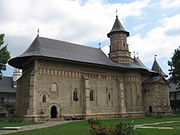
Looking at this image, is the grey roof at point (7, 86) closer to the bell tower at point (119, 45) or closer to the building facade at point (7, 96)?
the building facade at point (7, 96)

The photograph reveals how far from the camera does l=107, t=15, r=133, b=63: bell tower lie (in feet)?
119

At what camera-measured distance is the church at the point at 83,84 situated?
85.7 feet

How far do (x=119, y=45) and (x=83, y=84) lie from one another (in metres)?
11.9

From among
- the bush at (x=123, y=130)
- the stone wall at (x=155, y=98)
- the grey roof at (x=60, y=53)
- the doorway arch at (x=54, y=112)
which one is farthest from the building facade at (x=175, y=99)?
the bush at (x=123, y=130)

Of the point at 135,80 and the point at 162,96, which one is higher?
the point at 135,80

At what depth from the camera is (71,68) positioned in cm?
2889

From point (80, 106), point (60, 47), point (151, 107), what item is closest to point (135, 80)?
point (151, 107)

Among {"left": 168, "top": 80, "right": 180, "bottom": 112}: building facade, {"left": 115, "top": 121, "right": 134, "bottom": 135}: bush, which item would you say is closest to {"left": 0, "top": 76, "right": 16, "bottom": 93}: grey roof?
{"left": 168, "top": 80, "right": 180, "bottom": 112}: building facade

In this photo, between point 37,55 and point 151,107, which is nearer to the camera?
point 37,55

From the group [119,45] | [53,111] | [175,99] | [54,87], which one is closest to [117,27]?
[119,45]

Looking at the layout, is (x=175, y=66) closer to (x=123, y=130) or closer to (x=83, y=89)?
(x=83, y=89)

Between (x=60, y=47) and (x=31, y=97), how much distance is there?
887cm

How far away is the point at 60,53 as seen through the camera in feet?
94.4

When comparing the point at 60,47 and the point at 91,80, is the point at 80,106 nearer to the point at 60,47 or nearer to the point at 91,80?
the point at 91,80
